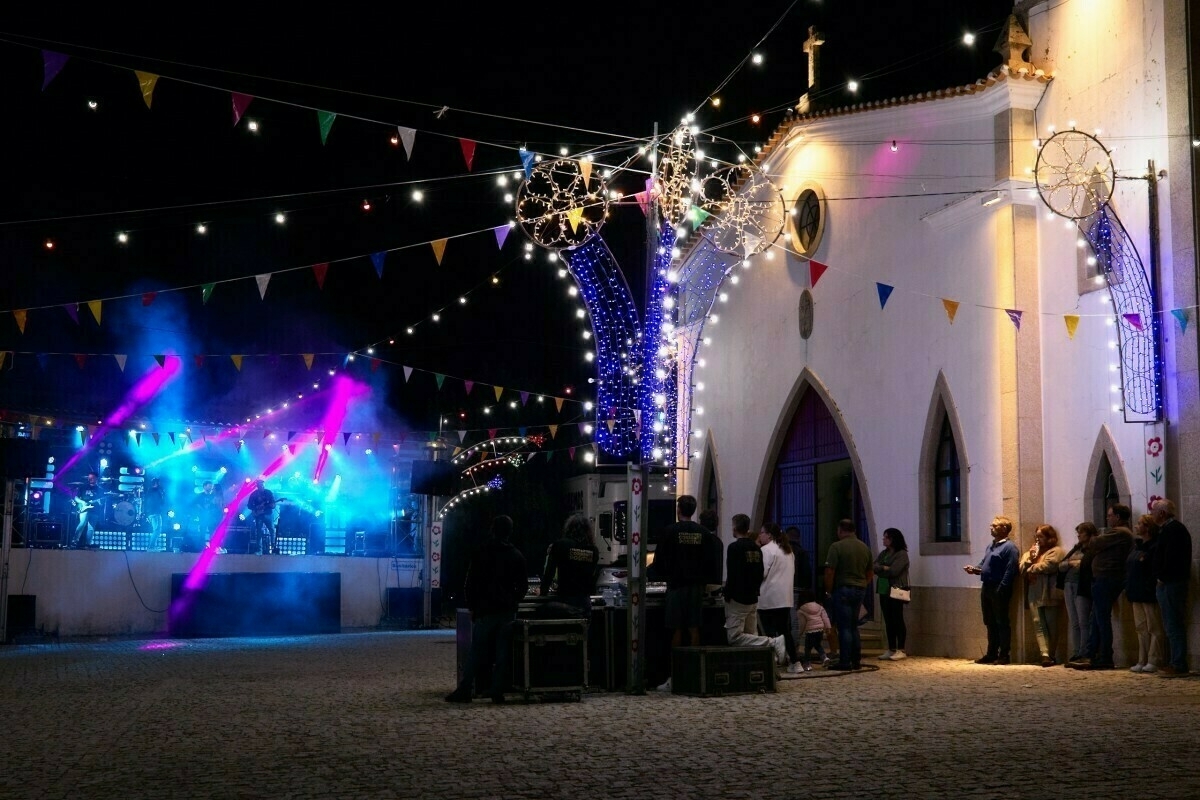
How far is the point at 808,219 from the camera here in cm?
1998

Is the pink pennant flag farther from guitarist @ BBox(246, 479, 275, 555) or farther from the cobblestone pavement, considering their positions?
guitarist @ BBox(246, 479, 275, 555)

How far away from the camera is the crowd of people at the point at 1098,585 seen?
1213cm

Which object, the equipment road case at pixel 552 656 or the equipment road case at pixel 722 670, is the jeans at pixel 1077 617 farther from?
the equipment road case at pixel 552 656

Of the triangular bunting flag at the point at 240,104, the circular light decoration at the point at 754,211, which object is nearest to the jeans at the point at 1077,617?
the circular light decoration at the point at 754,211

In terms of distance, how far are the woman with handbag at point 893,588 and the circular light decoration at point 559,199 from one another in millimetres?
5515

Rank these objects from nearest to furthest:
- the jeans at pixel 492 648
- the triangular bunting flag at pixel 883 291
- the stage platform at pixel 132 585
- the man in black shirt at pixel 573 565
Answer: the jeans at pixel 492 648
the man in black shirt at pixel 573 565
the triangular bunting flag at pixel 883 291
the stage platform at pixel 132 585

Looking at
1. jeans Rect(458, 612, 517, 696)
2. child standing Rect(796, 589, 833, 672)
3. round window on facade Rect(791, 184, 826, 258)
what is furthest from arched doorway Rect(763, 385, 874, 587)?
jeans Rect(458, 612, 517, 696)

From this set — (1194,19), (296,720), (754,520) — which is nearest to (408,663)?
(296,720)

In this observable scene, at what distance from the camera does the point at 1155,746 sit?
748cm

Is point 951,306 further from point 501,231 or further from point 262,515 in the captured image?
point 262,515

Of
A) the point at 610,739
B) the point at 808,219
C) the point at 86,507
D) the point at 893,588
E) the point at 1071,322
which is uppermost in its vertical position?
the point at 808,219

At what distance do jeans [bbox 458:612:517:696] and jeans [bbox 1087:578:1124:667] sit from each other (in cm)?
642

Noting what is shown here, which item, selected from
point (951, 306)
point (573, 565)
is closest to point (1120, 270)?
point (951, 306)

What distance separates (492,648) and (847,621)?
4.68 metres
